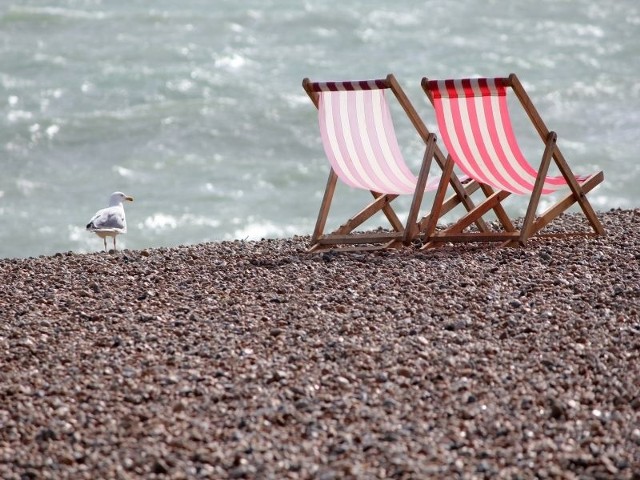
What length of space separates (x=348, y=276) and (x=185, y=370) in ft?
4.72

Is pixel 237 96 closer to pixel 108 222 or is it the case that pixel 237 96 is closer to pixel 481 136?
pixel 108 222

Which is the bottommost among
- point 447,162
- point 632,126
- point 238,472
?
point 238,472

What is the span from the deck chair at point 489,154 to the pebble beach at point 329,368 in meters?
0.24

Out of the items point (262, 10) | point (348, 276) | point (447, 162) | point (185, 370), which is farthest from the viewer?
point (262, 10)

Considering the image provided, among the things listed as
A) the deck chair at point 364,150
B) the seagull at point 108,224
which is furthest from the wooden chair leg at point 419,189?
the seagull at point 108,224

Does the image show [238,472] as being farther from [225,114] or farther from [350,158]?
[225,114]

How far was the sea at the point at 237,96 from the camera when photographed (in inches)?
518

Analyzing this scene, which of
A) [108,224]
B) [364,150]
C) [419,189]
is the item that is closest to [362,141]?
[364,150]

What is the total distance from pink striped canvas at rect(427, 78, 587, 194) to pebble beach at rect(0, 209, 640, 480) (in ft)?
1.28

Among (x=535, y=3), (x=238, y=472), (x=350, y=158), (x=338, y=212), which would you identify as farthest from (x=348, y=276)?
(x=535, y=3)

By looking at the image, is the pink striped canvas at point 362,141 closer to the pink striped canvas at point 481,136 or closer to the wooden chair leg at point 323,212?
the wooden chair leg at point 323,212

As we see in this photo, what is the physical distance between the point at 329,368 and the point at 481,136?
87.7 inches

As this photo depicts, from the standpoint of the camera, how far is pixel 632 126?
16.0 meters

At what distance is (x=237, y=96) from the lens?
16.3m
